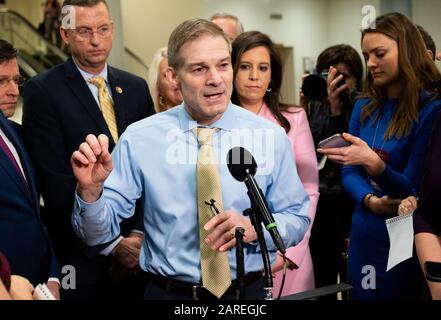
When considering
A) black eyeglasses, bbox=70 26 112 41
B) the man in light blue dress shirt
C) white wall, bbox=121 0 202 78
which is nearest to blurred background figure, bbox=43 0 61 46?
white wall, bbox=121 0 202 78

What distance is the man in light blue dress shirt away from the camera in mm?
1580

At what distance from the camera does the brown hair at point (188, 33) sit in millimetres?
1587

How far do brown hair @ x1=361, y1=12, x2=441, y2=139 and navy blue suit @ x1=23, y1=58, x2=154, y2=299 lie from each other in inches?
35.0

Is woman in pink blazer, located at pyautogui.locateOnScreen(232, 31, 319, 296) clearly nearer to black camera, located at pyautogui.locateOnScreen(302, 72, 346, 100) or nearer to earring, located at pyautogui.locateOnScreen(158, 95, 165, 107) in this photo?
black camera, located at pyautogui.locateOnScreen(302, 72, 346, 100)

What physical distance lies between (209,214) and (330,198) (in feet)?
3.96

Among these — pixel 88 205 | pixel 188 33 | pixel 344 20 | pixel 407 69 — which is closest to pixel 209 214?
pixel 88 205

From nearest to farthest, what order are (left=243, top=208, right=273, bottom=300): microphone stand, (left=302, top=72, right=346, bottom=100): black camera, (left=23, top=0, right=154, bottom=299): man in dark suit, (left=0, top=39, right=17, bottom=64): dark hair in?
(left=243, top=208, right=273, bottom=300): microphone stand → (left=0, top=39, right=17, bottom=64): dark hair → (left=23, top=0, right=154, bottom=299): man in dark suit → (left=302, top=72, right=346, bottom=100): black camera

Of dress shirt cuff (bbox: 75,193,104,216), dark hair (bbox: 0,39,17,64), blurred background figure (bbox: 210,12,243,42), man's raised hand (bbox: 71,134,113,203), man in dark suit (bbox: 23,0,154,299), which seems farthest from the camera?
blurred background figure (bbox: 210,12,243,42)

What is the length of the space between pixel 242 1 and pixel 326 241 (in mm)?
4564

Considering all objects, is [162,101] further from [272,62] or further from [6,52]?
[6,52]

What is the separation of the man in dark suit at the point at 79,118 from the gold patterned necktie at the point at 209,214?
56cm

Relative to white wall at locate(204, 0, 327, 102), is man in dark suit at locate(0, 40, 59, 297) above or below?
below

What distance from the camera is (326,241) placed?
270cm
